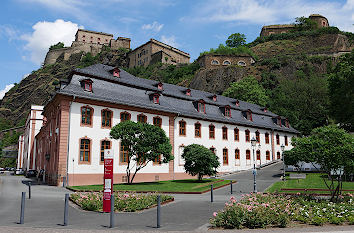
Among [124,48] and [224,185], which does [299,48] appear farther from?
[224,185]

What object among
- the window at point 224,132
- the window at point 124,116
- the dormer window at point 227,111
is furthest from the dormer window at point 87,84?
the dormer window at point 227,111

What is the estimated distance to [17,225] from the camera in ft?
29.9

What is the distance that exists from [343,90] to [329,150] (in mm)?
28349

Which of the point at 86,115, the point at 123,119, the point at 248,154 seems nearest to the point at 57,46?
the point at 248,154

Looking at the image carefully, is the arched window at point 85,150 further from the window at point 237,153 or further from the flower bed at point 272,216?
the window at point 237,153

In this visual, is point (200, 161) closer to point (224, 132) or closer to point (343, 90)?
point (224, 132)

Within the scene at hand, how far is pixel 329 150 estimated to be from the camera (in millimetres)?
12727

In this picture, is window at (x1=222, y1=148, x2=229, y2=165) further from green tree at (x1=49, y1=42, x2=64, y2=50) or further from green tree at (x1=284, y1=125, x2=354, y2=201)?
green tree at (x1=49, y1=42, x2=64, y2=50)

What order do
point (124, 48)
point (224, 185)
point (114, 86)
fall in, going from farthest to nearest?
1. point (124, 48)
2. point (114, 86)
3. point (224, 185)

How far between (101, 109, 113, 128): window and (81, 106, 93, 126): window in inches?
47.7

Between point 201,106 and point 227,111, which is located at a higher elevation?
point 201,106

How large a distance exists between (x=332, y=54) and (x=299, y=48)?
15489mm

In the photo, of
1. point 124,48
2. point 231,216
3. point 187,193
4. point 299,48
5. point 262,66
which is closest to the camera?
point 231,216

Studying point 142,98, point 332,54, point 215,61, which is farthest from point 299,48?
point 142,98
